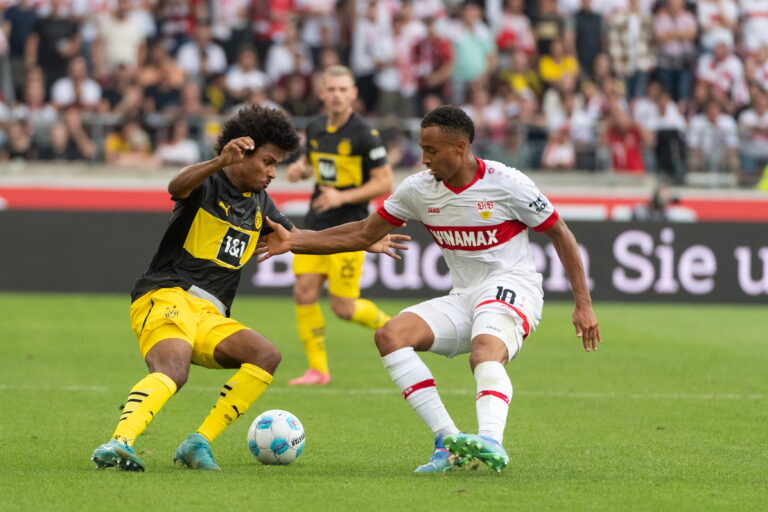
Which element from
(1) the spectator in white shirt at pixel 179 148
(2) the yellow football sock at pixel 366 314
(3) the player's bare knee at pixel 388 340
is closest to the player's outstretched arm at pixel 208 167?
(3) the player's bare knee at pixel 388 340

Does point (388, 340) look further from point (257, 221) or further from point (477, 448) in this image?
point (257, 221)

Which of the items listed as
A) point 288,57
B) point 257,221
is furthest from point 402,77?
point 257,221

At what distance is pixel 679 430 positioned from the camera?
859 centimetres

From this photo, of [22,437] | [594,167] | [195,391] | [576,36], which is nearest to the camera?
[22,437]

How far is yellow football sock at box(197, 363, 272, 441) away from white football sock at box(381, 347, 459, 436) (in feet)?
2.28

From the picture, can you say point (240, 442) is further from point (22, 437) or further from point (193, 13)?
point (193, 13)

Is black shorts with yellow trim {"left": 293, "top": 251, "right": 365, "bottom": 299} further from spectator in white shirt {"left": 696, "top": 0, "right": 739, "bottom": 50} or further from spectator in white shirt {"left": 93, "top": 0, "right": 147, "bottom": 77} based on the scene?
spectator in white shirt {"left": 696, "top": 0, "right": 739, "bottom": 50}

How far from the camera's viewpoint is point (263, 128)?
23.3ft

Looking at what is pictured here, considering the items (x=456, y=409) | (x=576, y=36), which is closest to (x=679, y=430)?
(x=456, y=409)

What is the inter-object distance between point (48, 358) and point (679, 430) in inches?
255

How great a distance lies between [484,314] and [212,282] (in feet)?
4.98

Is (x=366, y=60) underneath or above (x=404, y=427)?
above

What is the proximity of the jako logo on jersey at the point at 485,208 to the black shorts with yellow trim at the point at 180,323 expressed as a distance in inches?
55.7

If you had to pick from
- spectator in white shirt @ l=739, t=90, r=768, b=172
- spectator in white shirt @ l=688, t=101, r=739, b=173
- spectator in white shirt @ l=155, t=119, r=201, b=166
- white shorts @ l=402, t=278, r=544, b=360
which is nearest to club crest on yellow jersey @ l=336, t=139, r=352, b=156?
white shorts @ l=402, t=278, r=544, b=360
